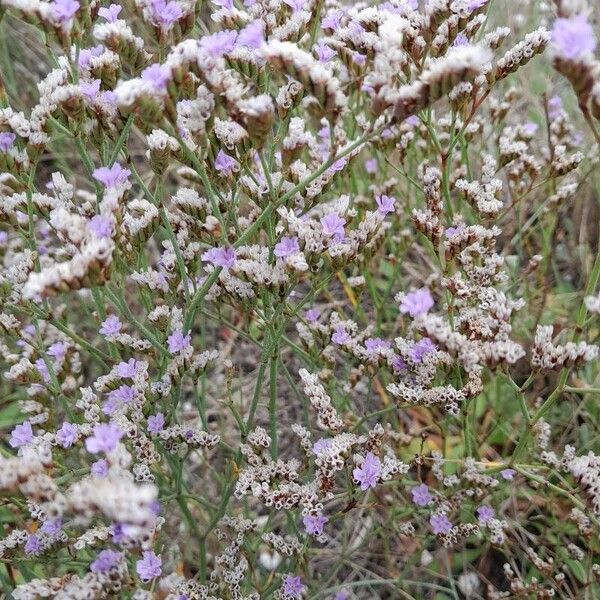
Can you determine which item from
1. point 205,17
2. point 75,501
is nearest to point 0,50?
point 205,17

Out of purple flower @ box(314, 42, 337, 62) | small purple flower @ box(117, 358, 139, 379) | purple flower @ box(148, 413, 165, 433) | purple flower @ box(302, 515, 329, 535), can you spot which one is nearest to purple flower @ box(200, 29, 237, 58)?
purple flower @ box(314, 42, 337, 62)

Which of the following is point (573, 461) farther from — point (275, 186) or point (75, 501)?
point (75, 501)

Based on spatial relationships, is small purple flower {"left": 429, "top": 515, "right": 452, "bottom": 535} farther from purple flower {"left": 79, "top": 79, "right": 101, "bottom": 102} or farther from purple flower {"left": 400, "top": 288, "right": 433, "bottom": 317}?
purple flower {"left": 79, "top": 79, "right": 101, "bottom": 102}

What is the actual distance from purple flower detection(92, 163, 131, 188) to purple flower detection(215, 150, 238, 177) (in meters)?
0.26

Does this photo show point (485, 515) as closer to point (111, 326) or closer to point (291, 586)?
point (291, 586)

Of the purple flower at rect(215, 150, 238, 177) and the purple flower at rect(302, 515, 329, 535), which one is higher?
the purple flower at rect(215, 150, 238, 177)

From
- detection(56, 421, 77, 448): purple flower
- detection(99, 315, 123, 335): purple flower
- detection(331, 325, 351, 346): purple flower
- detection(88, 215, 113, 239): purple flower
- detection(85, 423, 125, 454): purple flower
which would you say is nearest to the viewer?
detection(85, 423, 125, 454): purple flower

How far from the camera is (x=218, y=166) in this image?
6.18 ft

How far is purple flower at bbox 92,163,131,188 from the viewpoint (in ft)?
5.92

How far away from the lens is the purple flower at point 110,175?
1.80 meters

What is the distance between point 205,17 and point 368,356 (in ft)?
12.3

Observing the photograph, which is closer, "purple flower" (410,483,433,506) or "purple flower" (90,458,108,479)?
"purple flower" (90,458,108,479)

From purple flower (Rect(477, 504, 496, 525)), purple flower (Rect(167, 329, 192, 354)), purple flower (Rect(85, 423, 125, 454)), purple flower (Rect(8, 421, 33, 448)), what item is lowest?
purple flower (Rect(477, 504, 496, 525))

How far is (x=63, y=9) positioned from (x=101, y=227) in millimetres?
564
